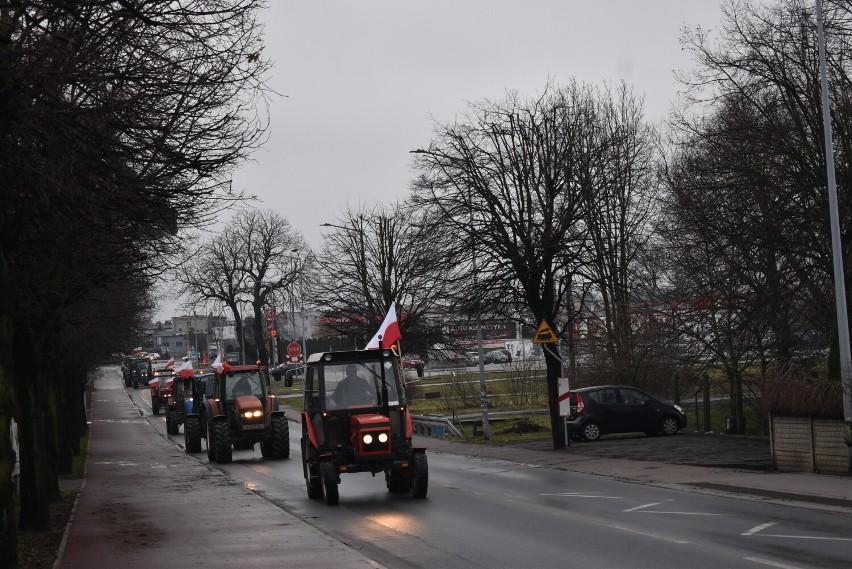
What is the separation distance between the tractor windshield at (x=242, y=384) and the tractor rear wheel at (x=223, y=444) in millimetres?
1646

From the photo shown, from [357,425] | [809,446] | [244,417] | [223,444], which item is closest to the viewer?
[357,425]

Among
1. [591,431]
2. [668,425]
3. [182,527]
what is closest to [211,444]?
[591,431]

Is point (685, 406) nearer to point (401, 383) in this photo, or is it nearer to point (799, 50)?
point (799, 50)

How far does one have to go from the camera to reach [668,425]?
3106cm

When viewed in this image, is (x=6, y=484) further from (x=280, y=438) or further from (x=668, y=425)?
(x=668, y=425)

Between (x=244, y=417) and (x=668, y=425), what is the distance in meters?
12.5

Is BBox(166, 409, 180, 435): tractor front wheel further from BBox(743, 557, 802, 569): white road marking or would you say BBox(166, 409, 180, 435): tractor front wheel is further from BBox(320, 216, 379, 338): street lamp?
BBox(743, 557, 802, 569): white road marking

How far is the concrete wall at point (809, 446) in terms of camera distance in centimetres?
1911

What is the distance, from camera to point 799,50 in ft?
77.0

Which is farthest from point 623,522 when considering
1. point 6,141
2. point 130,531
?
point 6,141

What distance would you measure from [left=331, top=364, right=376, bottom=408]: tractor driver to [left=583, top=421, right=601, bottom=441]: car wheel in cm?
1342

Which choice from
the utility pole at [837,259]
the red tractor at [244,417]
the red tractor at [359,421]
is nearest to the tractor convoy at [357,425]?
the red tractor at [359,421]

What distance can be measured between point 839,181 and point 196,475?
54.3 feet

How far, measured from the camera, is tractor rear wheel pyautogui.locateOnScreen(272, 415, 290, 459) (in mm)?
29875
